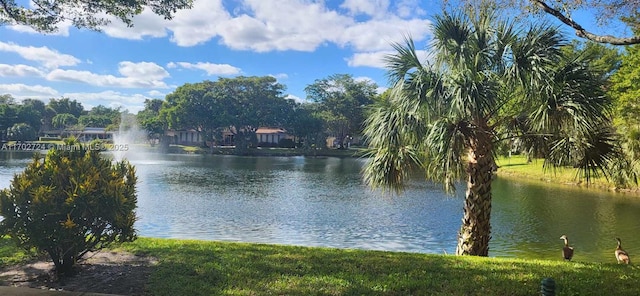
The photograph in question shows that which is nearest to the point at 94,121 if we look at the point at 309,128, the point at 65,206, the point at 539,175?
the point at 309,128

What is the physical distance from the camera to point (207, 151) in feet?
212

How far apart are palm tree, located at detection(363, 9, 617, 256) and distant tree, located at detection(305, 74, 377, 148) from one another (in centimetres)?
5417

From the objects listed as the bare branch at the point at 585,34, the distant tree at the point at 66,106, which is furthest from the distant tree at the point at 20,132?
the bare branch at the point at 585,34

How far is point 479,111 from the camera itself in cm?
734

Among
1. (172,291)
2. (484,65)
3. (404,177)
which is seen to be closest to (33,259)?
(172,291)

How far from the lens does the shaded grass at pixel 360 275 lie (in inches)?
179

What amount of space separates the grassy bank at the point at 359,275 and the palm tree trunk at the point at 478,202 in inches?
72.1

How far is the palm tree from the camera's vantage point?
7277 millimetres

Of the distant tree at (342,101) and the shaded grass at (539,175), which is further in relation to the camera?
the distant tree at (342,101)

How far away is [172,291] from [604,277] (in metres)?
4.73

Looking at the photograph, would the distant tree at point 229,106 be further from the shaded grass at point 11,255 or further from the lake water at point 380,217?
the shaded grass at point 11,255

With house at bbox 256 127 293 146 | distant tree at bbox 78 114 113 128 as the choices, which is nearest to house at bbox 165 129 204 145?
house at bbox 256 127 293 146

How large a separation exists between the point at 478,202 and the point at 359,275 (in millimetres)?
3796

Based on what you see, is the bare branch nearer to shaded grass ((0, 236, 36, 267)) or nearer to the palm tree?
the palm tree
